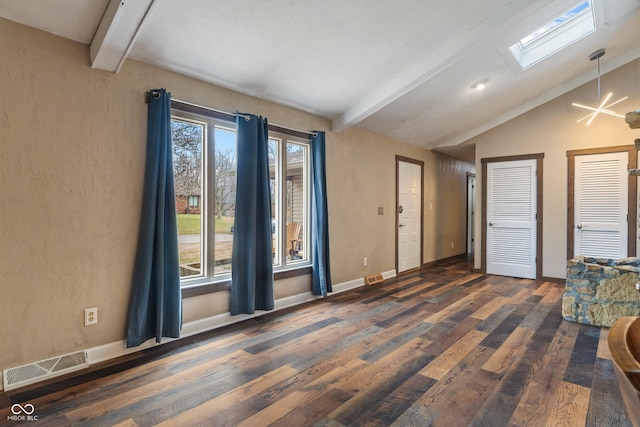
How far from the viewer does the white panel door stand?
585 cm

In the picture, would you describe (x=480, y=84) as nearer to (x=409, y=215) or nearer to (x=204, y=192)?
(x=409, y=215)

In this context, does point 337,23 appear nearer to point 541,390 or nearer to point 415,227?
point 541,390

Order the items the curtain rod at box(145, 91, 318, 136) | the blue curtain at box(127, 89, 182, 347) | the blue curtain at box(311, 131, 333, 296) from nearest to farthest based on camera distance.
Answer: the blue curtain at box(127, 89, 182, 347)
the curtain rod at box(145, 91, 318, 136)
the blue curtain at box(311, 131, 333, 296)

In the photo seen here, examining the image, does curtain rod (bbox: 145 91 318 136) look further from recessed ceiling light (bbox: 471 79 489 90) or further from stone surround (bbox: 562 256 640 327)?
stone surround (bbox: 562 256 640 327)

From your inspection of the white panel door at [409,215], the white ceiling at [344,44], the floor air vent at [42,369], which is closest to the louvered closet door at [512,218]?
the white panel door at [409,215]

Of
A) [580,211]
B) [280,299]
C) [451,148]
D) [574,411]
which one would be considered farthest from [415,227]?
[574,411]

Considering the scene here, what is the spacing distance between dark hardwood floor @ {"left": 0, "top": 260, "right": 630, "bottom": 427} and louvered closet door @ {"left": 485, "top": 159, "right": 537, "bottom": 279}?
2.22m

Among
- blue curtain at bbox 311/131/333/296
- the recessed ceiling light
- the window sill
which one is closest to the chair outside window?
blue curtain at bbox 311/131/333/296

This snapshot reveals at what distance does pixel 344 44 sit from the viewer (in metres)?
3.00

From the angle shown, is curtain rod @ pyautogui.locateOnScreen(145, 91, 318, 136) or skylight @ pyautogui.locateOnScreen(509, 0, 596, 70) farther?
skylight @ pyautogui.locateOnScreen(509, 0, 596, 70)

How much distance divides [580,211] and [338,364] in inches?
191

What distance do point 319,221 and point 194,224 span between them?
1.59m

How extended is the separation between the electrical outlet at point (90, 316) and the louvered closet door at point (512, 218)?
233 inches

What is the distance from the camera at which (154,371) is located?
234cm
